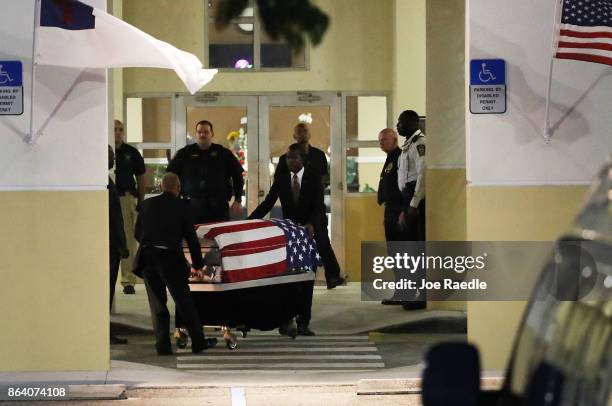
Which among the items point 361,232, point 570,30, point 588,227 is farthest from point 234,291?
point 588,227

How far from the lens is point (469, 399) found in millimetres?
3896

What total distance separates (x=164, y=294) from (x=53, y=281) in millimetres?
1913

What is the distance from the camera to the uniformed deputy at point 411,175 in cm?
1535

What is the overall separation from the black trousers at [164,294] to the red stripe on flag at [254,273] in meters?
0.37

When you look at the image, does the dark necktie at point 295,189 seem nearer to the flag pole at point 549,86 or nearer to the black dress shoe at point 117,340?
the black dress shoe at point 117,340

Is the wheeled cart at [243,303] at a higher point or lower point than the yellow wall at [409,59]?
lower

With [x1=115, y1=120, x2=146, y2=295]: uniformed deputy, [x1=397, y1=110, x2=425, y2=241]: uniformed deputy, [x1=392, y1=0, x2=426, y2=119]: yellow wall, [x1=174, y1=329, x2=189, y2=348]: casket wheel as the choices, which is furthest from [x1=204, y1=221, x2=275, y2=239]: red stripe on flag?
[x1=392, y1=0, x2=426, y2=119]: yellow wall

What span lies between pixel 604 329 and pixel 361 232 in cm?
1570

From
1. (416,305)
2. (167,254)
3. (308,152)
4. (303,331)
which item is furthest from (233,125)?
(167,254)

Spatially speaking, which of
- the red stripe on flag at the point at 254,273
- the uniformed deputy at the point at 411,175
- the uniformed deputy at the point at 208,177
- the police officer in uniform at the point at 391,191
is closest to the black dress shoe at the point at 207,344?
the red stripe on flag at the point at 254,273

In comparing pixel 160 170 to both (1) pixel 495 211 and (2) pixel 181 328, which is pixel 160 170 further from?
(1) pixel 495 211

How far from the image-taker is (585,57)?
10.5 metres

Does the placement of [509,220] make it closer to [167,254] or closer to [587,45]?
[587,45]

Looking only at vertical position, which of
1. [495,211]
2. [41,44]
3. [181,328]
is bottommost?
[181,328]
